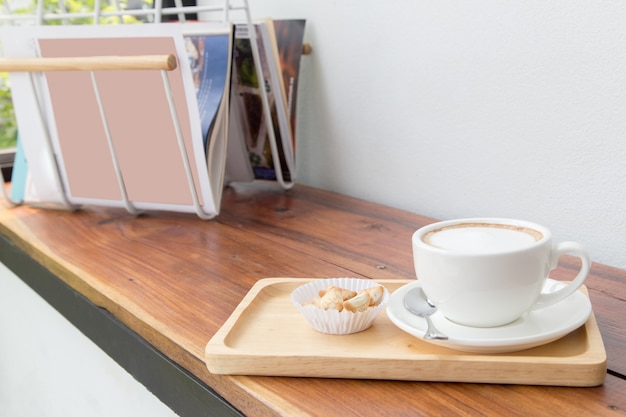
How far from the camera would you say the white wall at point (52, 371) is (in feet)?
2.76

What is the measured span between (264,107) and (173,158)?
177mm

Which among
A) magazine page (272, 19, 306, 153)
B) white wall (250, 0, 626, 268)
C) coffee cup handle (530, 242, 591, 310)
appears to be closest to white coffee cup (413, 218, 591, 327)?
coffee cup handle (530, 242, 591, 310)

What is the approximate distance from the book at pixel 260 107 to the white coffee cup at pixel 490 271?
0.57 meters

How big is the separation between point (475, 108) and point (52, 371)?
0.80m

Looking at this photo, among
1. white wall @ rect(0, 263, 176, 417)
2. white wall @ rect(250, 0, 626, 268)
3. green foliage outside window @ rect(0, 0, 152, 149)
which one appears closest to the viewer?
white wall @ rect(250, 0, 626, 268)

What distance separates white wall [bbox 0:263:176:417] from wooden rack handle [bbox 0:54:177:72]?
0.36 metres

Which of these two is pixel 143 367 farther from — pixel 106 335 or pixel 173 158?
pixel 173 158

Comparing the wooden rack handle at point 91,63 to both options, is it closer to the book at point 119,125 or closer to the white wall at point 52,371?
the book at point 119,125

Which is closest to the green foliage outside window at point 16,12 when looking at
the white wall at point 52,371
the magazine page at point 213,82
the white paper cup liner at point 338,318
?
the white wall at point 52,371

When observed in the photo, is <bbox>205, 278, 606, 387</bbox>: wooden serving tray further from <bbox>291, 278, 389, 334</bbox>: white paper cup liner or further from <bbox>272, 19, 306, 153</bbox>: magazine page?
<bbox>272, 19, 306, 153</bbox>: magazine page

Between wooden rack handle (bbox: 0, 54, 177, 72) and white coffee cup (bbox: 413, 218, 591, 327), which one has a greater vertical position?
wooden rack handle (bbox: 0, 54, 177, 72)

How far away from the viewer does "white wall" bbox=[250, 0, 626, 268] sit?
707 millimetres

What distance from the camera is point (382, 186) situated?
→ 40.0 inches

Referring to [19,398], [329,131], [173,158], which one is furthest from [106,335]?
[19,398]
